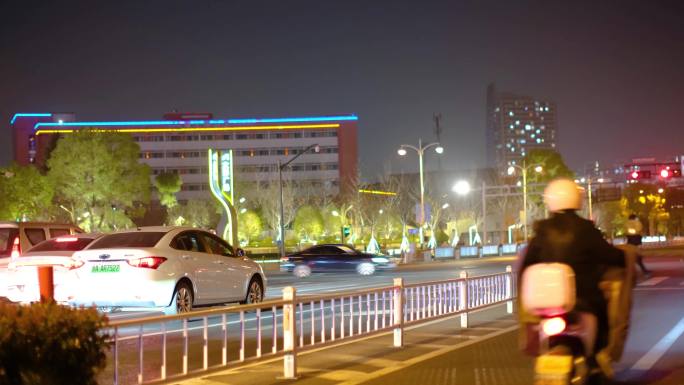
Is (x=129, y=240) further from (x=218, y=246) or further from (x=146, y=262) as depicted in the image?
(x=218, y=246)

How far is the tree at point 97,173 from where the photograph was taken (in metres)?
54.4

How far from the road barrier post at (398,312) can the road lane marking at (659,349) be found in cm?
361

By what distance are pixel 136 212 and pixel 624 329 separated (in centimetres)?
5725

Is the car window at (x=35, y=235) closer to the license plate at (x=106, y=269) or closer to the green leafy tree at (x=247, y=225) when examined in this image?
the license plate at (x=106, y=269)

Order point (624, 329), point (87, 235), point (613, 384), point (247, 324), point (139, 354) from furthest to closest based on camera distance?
point (87, 235) → point (247, 324) → point (613, 384) → point (139, 354) → point (624, 329)

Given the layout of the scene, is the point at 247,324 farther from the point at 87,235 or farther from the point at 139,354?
the point at 139,354

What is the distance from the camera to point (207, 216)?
309ft

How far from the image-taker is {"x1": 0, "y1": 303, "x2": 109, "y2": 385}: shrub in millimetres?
6590

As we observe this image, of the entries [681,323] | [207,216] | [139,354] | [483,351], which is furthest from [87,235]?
[207,216]

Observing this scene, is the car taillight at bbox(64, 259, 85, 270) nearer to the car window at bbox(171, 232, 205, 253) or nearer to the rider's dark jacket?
the car window at bbox(171, 232, 205, 253)

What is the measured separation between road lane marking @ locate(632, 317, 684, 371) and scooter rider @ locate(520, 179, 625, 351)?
13.7 feet

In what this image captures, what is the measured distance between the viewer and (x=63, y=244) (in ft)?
58.7

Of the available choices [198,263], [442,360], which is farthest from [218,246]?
[442,360]

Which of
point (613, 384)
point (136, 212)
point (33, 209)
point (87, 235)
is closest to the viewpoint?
point (613, 384)
